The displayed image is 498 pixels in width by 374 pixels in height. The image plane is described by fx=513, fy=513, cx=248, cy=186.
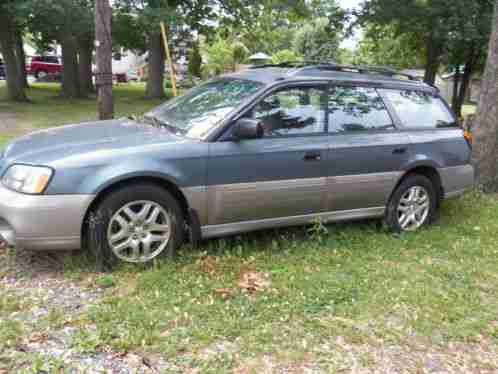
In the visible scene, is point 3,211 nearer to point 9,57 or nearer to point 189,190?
point 189,190

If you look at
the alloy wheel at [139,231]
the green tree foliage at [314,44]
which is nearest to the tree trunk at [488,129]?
the alloy wheel at [139,231]

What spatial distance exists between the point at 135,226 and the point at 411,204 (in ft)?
9.73

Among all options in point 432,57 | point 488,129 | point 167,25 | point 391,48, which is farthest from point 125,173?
point 391,48

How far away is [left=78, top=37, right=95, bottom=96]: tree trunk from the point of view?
2311 centimetres

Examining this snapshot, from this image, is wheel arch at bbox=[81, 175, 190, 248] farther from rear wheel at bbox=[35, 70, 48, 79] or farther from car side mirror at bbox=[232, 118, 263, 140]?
rear wheel at bbox=[35, 70, 48, 79]

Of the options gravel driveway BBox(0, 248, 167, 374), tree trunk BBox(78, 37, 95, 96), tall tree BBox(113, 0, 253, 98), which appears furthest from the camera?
tree trunk BBox(78, 37, 95, 96)

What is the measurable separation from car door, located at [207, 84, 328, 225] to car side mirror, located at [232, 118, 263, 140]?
0.08 metres

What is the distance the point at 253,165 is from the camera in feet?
14.3

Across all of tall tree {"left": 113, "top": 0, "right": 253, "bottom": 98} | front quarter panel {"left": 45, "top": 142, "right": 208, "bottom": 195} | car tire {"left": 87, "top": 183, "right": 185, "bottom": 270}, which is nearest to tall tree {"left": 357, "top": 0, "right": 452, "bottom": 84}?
tall tree {"left": 113, "top": 0, "right": 253, "bottom": 98}

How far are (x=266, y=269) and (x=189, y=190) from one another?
3.00 ft

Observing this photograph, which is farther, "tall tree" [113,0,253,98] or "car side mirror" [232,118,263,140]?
"tall tree" [113,0,253,98]

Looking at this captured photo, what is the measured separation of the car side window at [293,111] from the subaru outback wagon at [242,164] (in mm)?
10

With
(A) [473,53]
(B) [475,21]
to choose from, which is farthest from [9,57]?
(A) [473,53]

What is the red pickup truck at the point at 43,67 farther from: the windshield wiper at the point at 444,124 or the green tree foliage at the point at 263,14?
the windshield wiper at the point at 444,124
